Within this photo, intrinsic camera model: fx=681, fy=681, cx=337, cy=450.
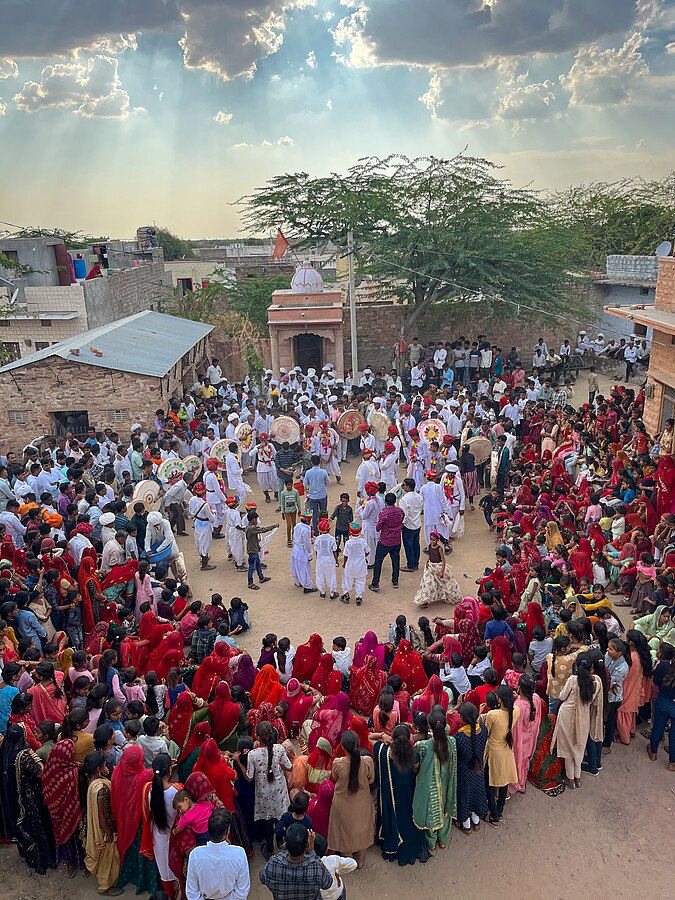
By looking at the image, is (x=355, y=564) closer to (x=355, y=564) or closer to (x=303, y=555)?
(x=355, y=564)

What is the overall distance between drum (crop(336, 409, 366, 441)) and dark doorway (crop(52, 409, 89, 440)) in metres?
5.74

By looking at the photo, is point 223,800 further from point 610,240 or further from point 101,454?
point 610,240

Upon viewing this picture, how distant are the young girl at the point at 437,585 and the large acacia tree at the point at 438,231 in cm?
1378

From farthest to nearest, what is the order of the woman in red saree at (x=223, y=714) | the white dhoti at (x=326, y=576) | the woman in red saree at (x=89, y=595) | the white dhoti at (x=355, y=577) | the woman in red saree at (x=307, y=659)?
the white dhoti at (x=326, y=576) → the white dhoti at (x=355, y=577) → the woman in red saree at (x=89, y=595) → the woman in red saree at (x=307, y=659) → the woman in red saree at (x=223, y=714)

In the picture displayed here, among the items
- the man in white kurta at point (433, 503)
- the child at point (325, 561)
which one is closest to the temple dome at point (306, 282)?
the man in white kurta at point (433, 503)

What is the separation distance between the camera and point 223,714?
19.0 ft

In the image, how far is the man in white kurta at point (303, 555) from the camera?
9891 mm

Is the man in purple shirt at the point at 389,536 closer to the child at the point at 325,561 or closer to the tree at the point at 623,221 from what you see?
the child at the point at 325,561

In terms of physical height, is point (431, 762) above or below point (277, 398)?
below

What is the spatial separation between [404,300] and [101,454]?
45.7 feet

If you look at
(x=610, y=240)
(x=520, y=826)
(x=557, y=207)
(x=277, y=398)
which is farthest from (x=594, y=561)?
(x=557, y=207)

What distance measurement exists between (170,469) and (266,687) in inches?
253

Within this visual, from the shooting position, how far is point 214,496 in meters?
11.2

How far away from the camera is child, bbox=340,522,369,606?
370 inches
